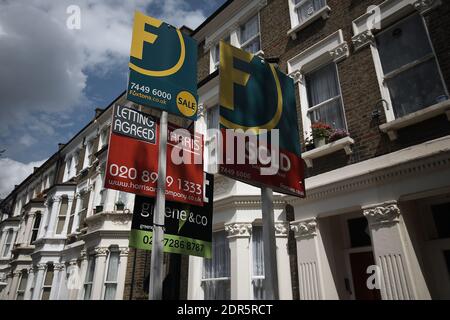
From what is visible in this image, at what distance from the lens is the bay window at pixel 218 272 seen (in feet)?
24.8

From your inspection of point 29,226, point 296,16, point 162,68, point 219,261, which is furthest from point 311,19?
point 29,226

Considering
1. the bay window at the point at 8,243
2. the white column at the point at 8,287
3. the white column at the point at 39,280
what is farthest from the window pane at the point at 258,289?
the bay window at the point at 8,243

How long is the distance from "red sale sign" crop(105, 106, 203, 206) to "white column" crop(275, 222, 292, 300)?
232 centimetres

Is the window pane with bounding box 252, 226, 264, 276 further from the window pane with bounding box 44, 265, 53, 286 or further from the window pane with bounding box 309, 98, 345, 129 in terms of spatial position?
the window pane with bounding box 44, 265, 53, 286

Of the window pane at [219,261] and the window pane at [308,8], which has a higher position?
the window pane at [308,8]

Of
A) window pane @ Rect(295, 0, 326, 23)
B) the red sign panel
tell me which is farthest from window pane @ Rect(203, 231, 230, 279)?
window pane @ Rect(295, 0, 326, 23)

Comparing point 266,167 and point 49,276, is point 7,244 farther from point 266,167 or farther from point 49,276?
point 266,167

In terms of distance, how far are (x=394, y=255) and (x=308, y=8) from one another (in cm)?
666

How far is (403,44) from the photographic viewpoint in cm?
638

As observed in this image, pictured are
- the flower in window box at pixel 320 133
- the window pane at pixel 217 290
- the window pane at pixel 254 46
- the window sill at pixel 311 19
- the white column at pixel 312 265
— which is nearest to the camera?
the white column at pixel 312 265

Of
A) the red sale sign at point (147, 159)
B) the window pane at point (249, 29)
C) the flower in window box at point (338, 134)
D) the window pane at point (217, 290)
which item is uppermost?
the window pane at point (249, 29)

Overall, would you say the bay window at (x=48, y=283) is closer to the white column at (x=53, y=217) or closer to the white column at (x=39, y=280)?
the white column at (x=39, y=280)

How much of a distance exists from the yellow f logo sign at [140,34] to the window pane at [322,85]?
407 cm
